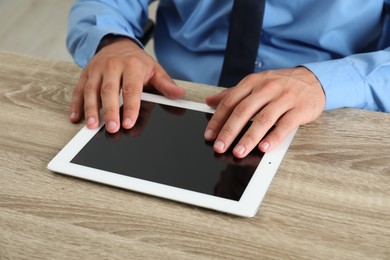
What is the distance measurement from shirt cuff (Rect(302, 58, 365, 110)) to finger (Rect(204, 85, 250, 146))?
0.48 feet

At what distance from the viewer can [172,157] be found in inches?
33.3

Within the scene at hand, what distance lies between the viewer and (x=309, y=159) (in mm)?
856

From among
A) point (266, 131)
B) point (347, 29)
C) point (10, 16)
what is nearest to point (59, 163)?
point (266, 131)

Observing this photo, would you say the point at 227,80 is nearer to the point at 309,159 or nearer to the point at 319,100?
the point at 319,100

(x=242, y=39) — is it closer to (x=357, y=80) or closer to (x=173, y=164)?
(x=357, y=80)

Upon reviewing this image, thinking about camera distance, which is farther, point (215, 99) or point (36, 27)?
point (36, 27)

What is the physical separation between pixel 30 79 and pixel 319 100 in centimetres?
53

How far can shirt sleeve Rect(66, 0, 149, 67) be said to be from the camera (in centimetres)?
117

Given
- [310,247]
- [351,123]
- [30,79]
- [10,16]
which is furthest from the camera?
[10,16]

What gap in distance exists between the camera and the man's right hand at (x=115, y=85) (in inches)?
37.0

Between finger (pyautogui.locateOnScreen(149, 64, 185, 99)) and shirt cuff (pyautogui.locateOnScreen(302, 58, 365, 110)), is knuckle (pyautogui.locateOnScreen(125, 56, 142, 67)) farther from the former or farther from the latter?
shirt cuff (pyautogui.locateOnScreen(302, 58, 365, 110))

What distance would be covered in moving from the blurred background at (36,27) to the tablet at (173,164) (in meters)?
1.77

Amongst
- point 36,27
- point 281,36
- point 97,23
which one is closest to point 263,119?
point 281,36

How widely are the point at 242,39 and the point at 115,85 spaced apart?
0.97 ft
